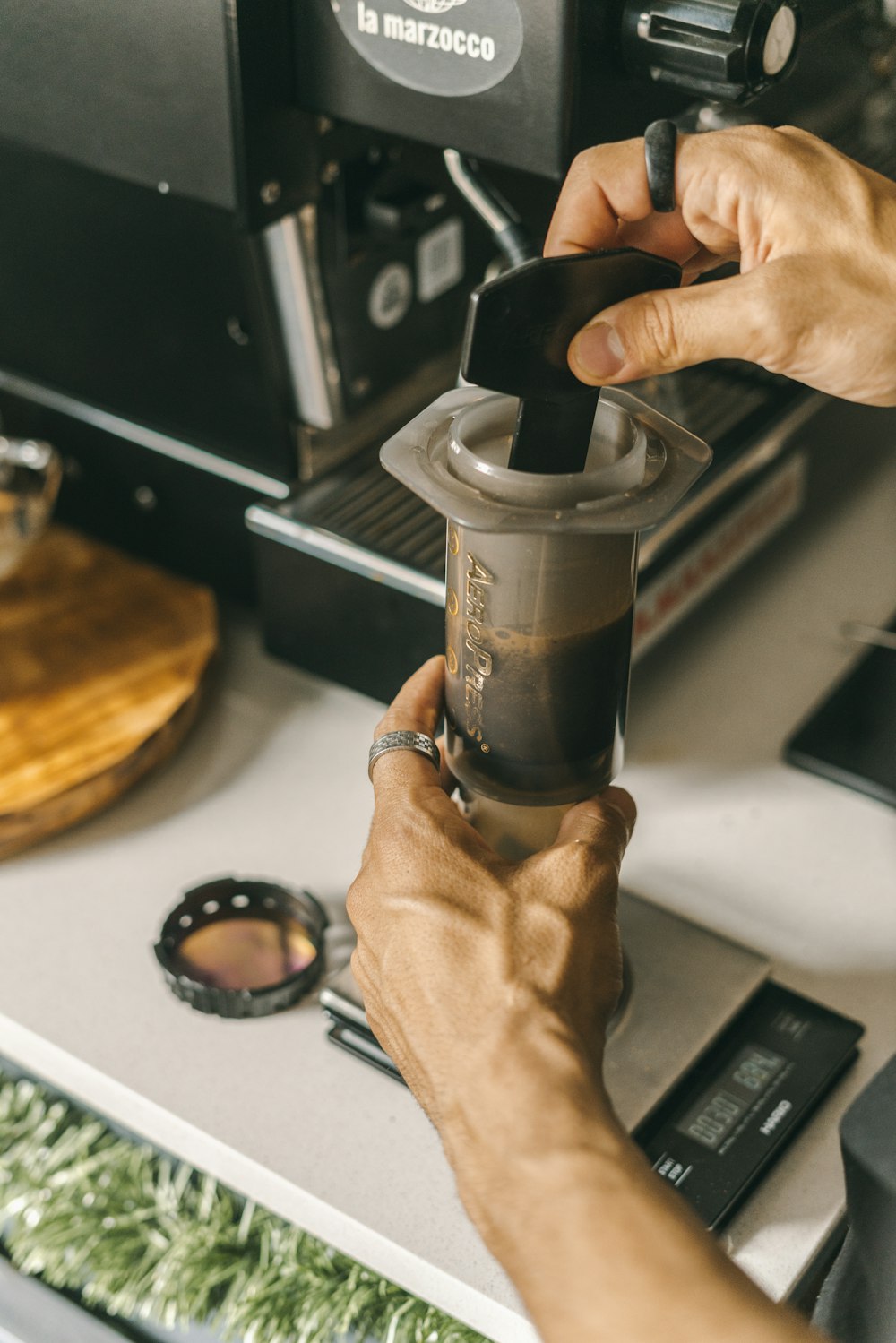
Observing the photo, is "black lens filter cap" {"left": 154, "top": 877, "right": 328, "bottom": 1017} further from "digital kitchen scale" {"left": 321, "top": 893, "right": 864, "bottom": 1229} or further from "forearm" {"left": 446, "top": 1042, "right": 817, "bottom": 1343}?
"forearm" {"left": 446, "top": 1042, "right": 817, "bottom": 1343}

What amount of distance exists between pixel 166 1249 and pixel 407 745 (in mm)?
498

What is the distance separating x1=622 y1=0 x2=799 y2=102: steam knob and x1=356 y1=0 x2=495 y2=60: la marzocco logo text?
0.08 meters


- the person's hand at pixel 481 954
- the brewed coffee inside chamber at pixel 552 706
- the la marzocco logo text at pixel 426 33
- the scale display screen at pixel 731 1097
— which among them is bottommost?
the scale display screen at pixel 731 1097

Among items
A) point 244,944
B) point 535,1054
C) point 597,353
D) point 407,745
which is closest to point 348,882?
point 244,944

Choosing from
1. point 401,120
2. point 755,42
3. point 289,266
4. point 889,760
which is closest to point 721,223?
point 755,42

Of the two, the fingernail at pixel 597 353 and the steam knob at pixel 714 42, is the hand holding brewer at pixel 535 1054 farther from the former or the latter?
the steam knob at pixel 714 42

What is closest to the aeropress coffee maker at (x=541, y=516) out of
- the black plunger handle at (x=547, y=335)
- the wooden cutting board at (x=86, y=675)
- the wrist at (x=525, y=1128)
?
the black plunger handle at (x=547, y=335)

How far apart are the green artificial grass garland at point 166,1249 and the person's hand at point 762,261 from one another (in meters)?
0.65

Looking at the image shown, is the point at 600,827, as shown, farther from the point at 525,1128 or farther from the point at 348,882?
the point at 348,882

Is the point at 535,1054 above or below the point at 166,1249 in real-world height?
above

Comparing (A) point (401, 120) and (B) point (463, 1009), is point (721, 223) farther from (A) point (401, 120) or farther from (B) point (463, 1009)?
(B) point (463, 1009)

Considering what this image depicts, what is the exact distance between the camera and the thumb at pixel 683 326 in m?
0.62

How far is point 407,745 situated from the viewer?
749mm

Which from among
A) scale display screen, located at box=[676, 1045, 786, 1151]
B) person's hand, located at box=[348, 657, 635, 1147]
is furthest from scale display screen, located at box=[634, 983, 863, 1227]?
person's hand, located at box=[348, 657, 635, 1147]
